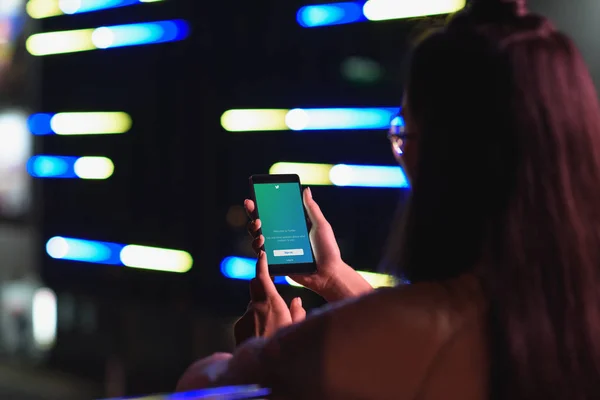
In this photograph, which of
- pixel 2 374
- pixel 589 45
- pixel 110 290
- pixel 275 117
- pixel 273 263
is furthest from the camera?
pixel 2 374

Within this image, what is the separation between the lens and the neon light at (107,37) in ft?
10.8

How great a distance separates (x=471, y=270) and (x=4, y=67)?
374cm

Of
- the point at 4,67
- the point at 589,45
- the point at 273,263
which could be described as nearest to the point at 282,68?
the point at 589,45

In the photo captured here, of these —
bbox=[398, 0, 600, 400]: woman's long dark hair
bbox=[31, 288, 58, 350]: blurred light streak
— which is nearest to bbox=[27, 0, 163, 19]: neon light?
bbox=[31, 288, 58, 350]: blurred light streak

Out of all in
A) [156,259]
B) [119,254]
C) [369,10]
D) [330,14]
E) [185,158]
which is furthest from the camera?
[119,254]

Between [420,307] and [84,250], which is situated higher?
[420,307]

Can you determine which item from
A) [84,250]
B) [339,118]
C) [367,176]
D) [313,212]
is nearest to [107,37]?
[84,250]

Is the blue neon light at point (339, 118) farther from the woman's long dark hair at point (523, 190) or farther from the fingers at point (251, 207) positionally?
the woman's long dark hair at point (523, 190)

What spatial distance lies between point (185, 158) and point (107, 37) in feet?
2.40

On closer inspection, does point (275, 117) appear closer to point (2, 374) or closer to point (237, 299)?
point (237, 299)

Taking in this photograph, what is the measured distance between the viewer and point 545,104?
93 centimetres

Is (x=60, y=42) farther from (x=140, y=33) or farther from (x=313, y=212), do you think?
(x=313, y=212)

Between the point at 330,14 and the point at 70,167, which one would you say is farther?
the point at 70,167

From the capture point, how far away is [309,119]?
9.34ft
